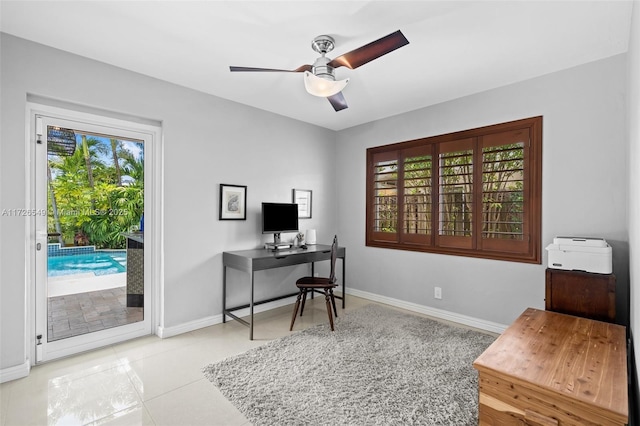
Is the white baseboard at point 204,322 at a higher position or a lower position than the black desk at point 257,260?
lower

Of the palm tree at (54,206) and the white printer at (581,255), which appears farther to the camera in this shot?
the palm tree at (54,206)

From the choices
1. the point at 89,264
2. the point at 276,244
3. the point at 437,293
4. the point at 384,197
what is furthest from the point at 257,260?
the point at 437,293

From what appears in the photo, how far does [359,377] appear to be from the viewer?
2367 mm

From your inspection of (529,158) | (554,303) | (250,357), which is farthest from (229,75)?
(554,303)

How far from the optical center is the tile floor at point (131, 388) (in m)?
1.92

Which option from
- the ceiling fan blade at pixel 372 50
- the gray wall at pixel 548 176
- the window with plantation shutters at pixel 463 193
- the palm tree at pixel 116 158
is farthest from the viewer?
the window with plantation shutters at pixel 463 193

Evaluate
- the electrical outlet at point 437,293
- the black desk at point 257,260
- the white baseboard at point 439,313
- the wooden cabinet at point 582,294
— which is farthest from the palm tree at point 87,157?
the wooden cabinet at point 582,294

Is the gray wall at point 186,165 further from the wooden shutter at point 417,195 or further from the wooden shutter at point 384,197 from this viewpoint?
the wooden shutter at point 417,195

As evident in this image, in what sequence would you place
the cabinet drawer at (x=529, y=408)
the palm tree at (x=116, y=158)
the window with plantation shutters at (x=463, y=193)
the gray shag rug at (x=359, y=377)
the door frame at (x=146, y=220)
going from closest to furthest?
1. the cabinet drawer at (x=529, y=408)
2. the gray shag rug at (x=359, y=377)
3. the door frame at (x=146, y=220)
4. the palm tree at (x=116, y=158)
5. the window with plantation shutters at (x=463, y=193)

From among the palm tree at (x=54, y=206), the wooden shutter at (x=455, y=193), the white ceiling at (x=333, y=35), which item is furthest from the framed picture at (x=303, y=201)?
the palm tree at (x=54, y=206)

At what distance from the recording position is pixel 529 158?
10.0 ft

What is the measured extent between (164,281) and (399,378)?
7.70ft

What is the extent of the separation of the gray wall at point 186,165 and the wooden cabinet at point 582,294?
2873 millimetres

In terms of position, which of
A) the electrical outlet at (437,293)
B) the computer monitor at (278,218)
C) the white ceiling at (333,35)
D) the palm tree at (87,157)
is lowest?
the electrical outlet at (437,293)
